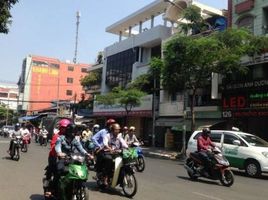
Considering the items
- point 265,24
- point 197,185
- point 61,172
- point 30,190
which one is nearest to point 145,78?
point 265,24

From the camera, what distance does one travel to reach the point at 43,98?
4065 inches

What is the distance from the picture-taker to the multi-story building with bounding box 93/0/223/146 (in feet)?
122

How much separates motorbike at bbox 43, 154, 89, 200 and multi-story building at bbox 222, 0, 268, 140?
65.9 feet

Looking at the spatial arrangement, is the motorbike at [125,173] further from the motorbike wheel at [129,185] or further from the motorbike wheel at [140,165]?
the motorbike wheel at [140,165]

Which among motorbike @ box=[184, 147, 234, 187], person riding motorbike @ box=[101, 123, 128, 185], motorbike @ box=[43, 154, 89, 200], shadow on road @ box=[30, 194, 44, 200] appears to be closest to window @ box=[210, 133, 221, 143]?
motorbike @ box=[184, 147, 234, 187]

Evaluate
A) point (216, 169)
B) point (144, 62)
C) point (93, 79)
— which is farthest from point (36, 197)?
point (93, 79)

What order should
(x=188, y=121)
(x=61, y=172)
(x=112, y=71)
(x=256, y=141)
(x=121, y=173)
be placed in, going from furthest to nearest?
(x=112, y=71), (x=188, y=121), (x=256, y=141), (x=121, y=173), (x=61, y=172)

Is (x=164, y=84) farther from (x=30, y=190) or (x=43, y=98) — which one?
(x=43, y=98)

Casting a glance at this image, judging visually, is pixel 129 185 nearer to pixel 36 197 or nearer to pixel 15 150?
pixel 36 197

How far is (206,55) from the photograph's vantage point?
25578 millimetres

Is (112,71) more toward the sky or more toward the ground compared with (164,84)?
more toward the sky

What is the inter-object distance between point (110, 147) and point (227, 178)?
4.17 meters

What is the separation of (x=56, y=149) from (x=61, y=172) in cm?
56

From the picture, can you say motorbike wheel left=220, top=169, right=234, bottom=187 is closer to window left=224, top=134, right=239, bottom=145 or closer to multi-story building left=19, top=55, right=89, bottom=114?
window left=224, top=134, right=239, bottom=145
